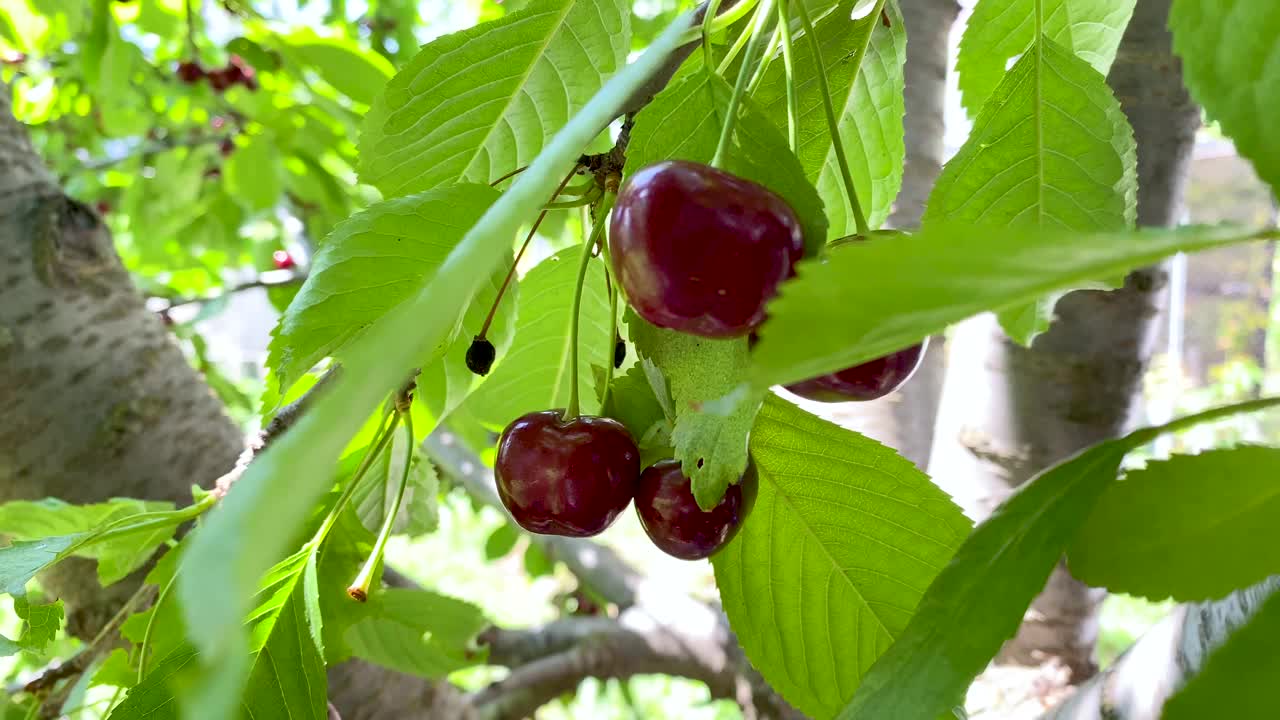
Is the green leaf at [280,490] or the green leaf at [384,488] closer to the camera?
the green leaf at [280,490]

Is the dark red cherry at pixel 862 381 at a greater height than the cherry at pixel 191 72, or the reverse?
the cherry at pixel 191 72

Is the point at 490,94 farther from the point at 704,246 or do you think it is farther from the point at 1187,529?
the point at 1187,529

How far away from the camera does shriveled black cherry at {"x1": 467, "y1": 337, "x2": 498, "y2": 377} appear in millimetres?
611

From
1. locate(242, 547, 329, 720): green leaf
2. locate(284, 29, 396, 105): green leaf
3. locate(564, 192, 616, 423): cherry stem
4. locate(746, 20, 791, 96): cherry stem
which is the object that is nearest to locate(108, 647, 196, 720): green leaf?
locate(242, 547, 329, 720): green leaf

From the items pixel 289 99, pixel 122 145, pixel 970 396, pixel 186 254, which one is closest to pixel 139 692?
pixel 970 396

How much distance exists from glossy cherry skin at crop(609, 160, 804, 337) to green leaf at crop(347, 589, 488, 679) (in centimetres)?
76

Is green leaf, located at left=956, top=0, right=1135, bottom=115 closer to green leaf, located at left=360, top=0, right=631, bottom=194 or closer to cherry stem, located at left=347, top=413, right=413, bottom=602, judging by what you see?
green leaf, located at left=360, top=0, right=631, bottom=194

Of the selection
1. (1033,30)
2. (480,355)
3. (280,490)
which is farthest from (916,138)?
(280,490)

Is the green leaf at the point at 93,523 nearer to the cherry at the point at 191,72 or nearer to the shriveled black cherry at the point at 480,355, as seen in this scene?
the shriveled black cherry at the point at 480,355

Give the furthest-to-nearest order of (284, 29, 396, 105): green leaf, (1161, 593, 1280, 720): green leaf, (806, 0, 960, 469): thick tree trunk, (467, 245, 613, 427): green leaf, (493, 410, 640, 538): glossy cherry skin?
1. (284, 29, 396, 105): green leaf
2. (806, 0, 960, 469): thick tree trunk
3. (467, 245, 613, 427): green leaf
4. (493, 410, 640, 538): glossy cherry skin
5. (1161, 593, 1280, 720): green leaf

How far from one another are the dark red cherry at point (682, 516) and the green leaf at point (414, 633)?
1.98ft

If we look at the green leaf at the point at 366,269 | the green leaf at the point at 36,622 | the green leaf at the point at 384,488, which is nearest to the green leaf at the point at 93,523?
the green leaf at the point at 36,622

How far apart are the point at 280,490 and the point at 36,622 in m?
0.74

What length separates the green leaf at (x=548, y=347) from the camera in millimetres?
792
